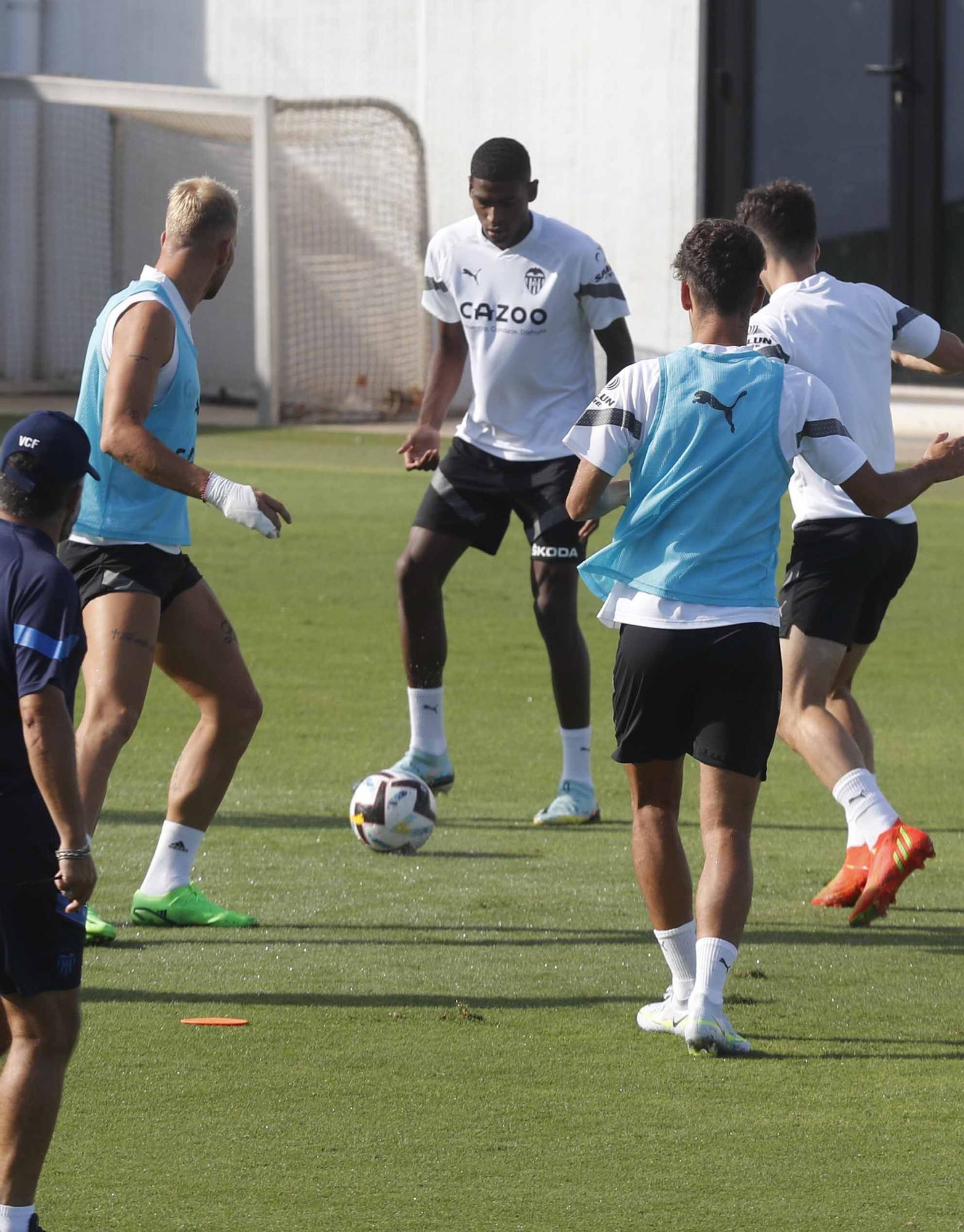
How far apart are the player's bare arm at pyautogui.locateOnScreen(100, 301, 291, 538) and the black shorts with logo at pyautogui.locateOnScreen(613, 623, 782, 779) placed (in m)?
0.99

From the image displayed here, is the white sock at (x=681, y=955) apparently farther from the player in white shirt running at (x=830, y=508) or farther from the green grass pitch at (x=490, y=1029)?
the player in white shirt running at (x=830, y=508)

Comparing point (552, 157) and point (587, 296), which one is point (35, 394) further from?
point (587, 296)

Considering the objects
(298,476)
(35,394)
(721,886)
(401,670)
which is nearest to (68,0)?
(35,394)

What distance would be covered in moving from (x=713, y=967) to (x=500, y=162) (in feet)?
11.7

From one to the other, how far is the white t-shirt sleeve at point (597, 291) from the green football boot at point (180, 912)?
2768 mm

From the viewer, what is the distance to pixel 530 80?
22.8m

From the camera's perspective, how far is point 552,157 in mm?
22781

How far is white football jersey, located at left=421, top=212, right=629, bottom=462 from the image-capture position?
23.9 feet

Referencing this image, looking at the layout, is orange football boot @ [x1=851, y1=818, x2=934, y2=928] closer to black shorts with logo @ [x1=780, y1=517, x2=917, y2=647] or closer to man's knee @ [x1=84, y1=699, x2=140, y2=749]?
black shorts with logo @ [x1=780, y1=517, x2=917, y2=647]

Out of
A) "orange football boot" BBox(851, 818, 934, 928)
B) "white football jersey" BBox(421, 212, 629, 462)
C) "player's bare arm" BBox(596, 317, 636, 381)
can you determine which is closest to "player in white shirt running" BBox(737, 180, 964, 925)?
"orange football boot" BBox(851, 818, 934, 928)

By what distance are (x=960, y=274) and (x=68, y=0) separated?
39.2 feet

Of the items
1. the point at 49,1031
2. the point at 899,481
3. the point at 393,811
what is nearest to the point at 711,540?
the point at 899,481

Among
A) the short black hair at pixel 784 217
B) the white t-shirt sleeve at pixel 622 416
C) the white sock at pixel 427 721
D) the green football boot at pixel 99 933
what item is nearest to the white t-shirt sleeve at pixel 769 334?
the short black hair at pixel 784 217

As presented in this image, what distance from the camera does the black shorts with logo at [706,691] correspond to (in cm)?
442
